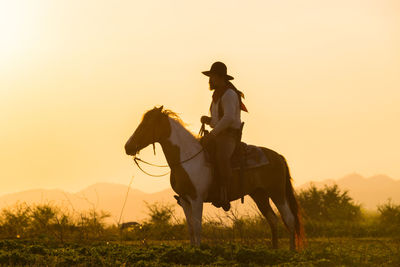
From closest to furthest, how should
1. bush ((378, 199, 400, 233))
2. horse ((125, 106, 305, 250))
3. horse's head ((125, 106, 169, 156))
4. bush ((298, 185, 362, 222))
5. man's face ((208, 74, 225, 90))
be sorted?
horse ((125, 106, 305, 250)) < horse's head ((125, 106, 169, 156)) < man's face ((208, 74, 225, 90)) < bush ((378, 199, 400, 233)) < bush ((298, 185, 362, 222))

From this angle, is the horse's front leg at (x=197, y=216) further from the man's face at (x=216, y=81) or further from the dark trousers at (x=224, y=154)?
the man's face at (x=216, y=81)

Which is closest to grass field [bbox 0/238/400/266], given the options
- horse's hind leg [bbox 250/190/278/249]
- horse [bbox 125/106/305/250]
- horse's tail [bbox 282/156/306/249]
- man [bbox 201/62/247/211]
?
horse [bbox 125/106/305/250]

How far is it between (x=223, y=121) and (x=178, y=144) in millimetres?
897

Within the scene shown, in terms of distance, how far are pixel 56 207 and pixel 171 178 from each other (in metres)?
8.83

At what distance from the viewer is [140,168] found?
1055cm

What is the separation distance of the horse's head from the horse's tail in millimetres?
2880

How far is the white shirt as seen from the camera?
980cm

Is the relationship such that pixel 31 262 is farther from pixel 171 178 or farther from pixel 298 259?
pixel 298 259

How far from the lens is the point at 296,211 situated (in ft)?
36.8

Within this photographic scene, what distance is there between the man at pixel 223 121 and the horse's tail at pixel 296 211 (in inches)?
62.7

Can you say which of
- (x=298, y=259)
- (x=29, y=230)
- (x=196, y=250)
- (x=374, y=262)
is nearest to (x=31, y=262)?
(x=196, y=250)

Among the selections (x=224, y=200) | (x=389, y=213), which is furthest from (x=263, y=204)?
(x=389, y=213)

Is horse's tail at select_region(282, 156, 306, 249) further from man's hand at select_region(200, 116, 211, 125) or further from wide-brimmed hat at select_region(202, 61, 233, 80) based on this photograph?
wide-brimmed hat at select_region(202, 61, 233, 80)

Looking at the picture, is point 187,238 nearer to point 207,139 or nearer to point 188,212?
point 188,212
